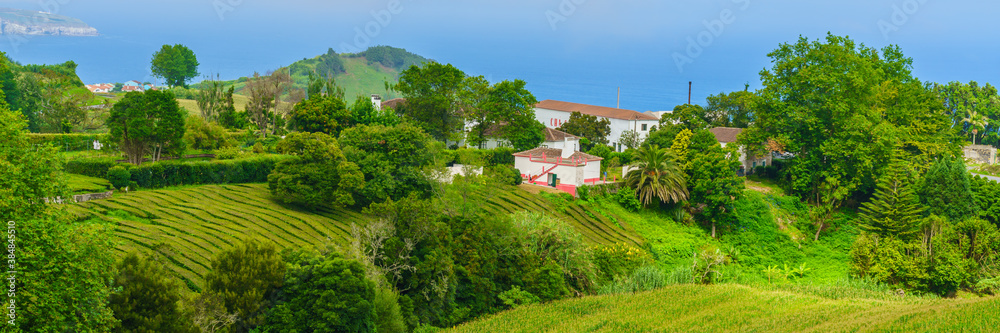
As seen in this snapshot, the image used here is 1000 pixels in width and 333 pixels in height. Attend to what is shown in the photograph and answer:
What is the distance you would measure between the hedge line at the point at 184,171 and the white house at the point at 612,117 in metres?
40.1

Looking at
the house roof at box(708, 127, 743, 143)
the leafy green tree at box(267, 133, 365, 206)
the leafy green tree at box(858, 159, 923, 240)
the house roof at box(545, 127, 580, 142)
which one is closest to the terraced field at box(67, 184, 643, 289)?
the leafy green tree at box(267, 133, 365, 206)

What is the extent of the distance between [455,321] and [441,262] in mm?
2256

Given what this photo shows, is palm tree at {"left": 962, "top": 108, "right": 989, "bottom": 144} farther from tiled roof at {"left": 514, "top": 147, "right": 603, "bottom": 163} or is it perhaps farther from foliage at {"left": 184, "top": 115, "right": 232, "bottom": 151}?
foliage at {"left": 184, "top": 115, "right": 232, "bottom": 151}

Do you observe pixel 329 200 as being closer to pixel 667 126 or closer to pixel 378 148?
pixel 378 148

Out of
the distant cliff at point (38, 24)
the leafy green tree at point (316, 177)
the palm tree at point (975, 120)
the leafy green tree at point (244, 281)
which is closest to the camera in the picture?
the leafy green tree at point (244, 281)

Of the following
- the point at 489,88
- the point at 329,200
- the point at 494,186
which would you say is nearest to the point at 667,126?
the point at 489,88

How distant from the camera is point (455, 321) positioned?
25.1m

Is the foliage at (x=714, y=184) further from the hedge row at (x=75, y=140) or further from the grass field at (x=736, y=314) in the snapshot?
the hedge row at (x=75, y=140)

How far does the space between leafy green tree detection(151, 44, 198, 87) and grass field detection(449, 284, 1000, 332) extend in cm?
8012

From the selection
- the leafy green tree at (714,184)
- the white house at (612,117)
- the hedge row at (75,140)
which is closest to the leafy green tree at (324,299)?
the hedge row at (75,140)

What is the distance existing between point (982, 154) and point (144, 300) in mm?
75572

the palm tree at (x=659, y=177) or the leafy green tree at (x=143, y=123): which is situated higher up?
the leafy green tree at (x=143, y=123)

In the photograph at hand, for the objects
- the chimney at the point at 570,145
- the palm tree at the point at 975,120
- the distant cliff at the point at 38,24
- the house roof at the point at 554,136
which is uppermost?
the distant cliff at the point at 38,24

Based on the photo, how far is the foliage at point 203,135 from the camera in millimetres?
40513
